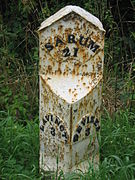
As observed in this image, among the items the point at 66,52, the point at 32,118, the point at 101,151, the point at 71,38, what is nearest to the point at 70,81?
the point at 66,52

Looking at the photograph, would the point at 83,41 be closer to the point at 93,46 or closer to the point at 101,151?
the point at 93,46

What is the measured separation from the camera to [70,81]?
330 centimetres

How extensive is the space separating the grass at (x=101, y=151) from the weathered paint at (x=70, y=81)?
0.20 metres

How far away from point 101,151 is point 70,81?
0.82 meters

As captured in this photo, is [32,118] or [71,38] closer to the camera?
[71,38]

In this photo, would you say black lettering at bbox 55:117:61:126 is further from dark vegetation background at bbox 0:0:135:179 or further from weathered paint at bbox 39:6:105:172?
dark vegetation background at bbox 0:0:135:179

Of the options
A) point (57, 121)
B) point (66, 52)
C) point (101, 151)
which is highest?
point (66, 52)

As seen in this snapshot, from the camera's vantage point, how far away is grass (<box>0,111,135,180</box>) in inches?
130

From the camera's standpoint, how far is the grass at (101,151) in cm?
329

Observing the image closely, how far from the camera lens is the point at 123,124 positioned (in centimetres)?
419

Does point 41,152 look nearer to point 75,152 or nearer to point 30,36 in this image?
point 75,152

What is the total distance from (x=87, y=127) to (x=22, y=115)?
149cm

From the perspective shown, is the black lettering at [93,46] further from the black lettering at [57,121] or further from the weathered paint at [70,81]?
the black lettering at [57,121]

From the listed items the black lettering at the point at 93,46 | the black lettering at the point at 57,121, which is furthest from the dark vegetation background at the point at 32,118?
the black lettering at the point at 93,46
